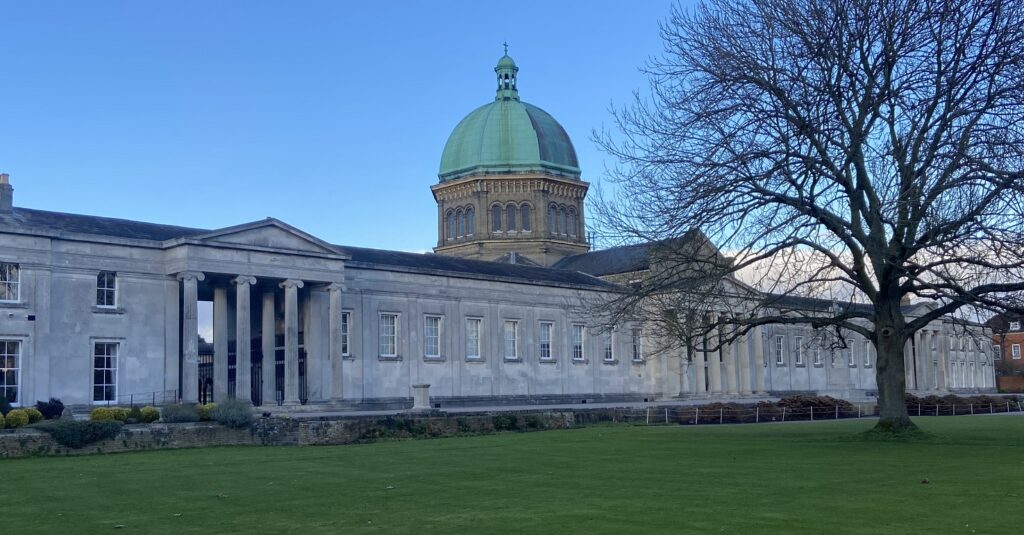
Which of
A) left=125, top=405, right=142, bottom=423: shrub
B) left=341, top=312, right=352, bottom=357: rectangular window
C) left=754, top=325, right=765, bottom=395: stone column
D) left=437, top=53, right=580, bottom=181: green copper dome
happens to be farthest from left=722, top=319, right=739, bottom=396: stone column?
left=125, top=405, right=142, bottom=423: shrub

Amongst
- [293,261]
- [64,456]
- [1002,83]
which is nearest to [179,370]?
[293,261]

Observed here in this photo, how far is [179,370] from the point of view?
4681 cm

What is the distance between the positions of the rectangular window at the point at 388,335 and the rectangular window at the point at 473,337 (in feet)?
16.3

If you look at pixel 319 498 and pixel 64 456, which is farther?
pixel 64 456

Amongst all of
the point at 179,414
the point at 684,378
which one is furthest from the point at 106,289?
the point at 684,378

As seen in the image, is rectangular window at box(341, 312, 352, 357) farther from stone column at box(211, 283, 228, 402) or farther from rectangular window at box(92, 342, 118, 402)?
rectangular window at box(92, 342, 118, 402)

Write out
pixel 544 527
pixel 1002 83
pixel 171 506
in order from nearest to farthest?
pixel 544 527
pixel 171 506
pixel 1002 83

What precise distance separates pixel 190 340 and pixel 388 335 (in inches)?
528

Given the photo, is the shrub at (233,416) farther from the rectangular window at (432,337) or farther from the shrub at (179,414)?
the rectangular window at (432,337)

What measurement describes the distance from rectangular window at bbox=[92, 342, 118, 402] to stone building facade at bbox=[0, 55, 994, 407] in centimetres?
5

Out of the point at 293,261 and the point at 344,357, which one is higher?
the point at 293,261

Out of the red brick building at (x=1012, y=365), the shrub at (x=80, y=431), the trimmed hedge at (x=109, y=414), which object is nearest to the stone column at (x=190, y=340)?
the trimmed hedge at (x=109, y=414)

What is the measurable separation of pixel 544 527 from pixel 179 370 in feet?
122

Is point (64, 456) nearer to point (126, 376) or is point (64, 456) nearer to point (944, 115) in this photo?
point (126, 376)
